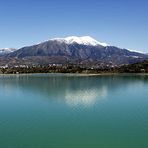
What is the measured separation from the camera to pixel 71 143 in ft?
53.3

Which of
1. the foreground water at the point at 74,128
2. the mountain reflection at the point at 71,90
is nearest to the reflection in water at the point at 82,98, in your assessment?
the mountain reflection at the point at 71,90

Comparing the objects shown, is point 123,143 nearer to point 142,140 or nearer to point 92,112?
point 142,140

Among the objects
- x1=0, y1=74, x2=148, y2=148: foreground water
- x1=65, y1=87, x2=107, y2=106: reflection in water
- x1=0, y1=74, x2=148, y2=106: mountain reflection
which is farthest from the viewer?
x1=0, y1=74, x2=148, y2=106: mountain reflection

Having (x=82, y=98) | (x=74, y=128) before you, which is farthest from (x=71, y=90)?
(x=74, y=128)

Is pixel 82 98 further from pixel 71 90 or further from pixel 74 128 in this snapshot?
pixel 74 128

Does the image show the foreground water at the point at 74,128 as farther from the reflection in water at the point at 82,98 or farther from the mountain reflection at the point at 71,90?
the mountain reflection at the point at 71,90

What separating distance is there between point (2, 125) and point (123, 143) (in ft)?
32.4

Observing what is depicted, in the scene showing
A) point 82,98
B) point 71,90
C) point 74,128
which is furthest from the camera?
point 71,90

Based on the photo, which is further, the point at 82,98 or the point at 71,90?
the point at 71,90

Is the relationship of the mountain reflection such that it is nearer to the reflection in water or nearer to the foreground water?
the reflection in water

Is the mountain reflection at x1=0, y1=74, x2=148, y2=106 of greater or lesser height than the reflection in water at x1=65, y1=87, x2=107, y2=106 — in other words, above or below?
below

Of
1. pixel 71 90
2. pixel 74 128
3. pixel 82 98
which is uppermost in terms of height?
pixel 74 128

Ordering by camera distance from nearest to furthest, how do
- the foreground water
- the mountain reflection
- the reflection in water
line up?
the foreground water → the reflection in water → the mountain reflection

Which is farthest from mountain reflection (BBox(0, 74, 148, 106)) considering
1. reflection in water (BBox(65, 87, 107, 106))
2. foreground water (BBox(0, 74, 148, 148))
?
foreground water (BBox(0, 74, 148, 148))
